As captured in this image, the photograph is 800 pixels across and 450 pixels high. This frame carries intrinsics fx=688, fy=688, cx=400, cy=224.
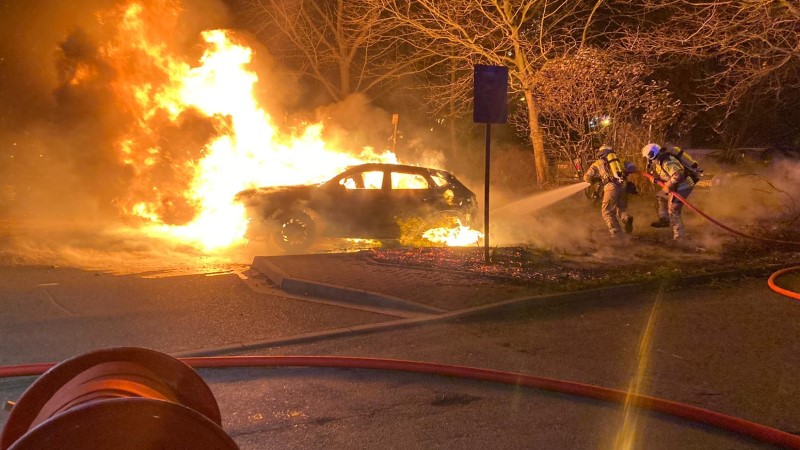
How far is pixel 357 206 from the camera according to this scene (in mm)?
12227

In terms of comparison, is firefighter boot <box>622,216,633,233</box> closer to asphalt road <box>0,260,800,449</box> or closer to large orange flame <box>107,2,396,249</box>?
asphalt road <box>0,260,800,449</box>

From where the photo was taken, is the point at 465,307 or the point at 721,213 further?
the point at 721,213

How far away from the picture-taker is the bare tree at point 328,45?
23625 millimetres

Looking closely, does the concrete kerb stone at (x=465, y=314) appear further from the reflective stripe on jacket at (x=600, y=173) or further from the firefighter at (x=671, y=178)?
the reflective stripe on jacket at (x=600, y=173)

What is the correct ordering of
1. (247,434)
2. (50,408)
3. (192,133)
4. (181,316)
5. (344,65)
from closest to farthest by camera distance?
(50,408), (247,434), (181,316), (192,133), (344,65)

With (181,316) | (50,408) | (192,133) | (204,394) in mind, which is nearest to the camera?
(50,408)

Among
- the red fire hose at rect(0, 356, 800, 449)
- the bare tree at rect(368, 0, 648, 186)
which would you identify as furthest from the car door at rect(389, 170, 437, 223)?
the red fire hose at rect(0, 356, 800, 449)

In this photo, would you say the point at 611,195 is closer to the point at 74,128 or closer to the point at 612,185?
the point at 612,185

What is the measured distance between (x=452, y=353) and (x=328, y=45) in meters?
20.2

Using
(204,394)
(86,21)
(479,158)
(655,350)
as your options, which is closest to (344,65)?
(479,158)

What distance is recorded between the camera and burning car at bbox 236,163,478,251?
39.3 ft

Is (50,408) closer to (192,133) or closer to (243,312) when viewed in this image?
(243,312)

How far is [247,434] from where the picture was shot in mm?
4312

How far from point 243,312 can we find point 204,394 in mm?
4696
